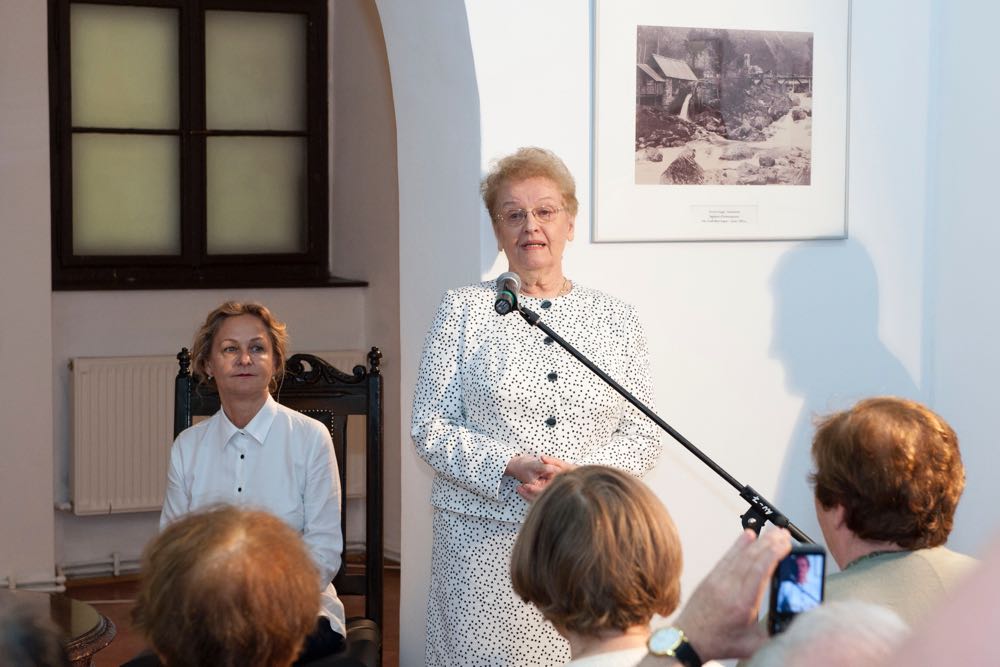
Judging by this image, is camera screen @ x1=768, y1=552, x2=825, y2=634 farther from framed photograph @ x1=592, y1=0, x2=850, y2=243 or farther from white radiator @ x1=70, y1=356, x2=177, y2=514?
white radiator @ x1=70, y1=356, x2=177, y2=514

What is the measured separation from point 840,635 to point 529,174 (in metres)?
1.82

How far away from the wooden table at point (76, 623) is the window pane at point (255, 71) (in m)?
3.60

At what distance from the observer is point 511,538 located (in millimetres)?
2607

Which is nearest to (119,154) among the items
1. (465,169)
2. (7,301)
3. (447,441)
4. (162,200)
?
(162,200)

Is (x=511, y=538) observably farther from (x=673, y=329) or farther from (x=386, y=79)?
(x=386, y=79)

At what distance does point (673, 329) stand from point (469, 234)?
1.89 ft

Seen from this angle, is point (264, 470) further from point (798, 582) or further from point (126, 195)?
point (126, 195)

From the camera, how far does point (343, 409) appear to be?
314 centimetres

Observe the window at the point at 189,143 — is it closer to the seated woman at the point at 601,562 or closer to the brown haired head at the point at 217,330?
the brown haired head at the point at 217,330

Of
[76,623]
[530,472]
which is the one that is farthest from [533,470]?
[76,623]

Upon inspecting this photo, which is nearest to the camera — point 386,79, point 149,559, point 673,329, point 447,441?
point 149,559

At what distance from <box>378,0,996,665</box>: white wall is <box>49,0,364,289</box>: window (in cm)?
286

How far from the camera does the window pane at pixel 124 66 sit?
5.73 meters

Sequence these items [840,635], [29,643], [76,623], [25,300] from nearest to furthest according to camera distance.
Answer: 1. [840,635]
2. [29,643]
3. [76,623]
4. [25,300]
